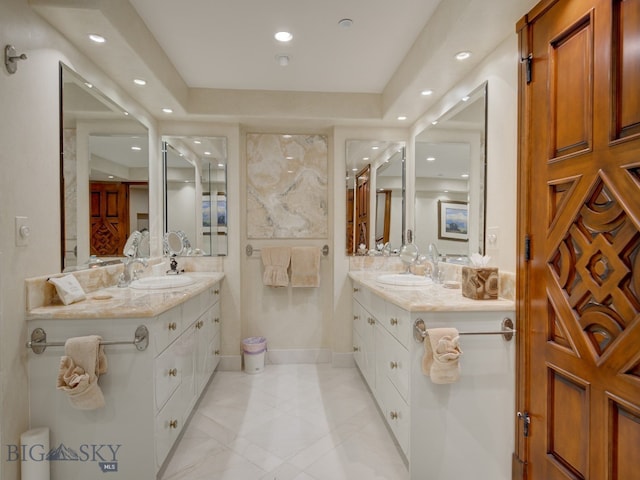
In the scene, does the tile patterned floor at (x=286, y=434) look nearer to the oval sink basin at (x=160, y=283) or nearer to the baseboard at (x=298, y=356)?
the baseboard at (x=298, y=356)

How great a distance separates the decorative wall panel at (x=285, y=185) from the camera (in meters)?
3.30

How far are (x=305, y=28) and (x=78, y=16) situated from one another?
115 centimetres

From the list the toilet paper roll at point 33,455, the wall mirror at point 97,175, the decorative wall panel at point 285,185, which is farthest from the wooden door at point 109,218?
the decorative wall panel at point 285,185

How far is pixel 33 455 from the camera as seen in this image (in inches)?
57.9

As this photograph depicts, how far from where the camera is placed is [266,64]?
2500mm

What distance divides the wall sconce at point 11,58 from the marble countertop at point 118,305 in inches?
40.7

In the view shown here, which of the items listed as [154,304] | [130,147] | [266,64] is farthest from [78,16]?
[154,304]

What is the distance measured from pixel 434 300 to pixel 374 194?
162 cm

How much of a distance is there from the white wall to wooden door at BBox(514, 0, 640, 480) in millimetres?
100

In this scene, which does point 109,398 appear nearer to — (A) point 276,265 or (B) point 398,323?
(B) point 398,323

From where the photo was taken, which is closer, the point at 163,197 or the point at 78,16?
the point at 78,16

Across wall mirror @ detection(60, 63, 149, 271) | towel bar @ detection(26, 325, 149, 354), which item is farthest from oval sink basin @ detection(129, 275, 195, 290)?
towel bar @ detection(26, 325, 149, 354)

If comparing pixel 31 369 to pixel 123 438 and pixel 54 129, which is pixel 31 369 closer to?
pixel 123 438

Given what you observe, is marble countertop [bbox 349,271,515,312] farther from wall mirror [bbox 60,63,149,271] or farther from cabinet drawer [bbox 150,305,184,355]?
wall mirror [bbox 60,63,149,271]
